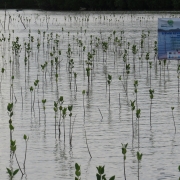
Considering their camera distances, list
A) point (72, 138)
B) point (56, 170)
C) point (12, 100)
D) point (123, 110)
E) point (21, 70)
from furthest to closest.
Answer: point (21, 70) → point (12, 100) → point (123, 110) → point (72, 138) → point (56, 170)

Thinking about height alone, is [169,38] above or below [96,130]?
above

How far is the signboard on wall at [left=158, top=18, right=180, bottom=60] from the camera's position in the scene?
36.6 feet

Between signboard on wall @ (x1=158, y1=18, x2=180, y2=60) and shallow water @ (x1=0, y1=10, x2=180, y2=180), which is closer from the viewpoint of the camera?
shallow water @ (x1=0, y1=10, x2=180, y2=180)

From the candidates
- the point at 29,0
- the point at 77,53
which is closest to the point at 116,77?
the point at 77,53

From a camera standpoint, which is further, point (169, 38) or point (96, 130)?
point (96, 130)

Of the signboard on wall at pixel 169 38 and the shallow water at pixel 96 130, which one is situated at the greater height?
the signboard on wall at pixel 169 38

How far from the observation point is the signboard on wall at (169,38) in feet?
36.6

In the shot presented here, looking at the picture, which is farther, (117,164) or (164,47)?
(164,47)

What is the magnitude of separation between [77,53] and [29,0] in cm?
9088

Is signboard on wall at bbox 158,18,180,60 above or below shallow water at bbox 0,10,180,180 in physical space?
above

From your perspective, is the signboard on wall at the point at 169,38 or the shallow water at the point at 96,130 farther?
the signboard on wall at the point at 169,38

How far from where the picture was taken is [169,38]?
11203 mm

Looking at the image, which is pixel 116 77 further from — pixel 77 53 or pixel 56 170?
pixel 56 170

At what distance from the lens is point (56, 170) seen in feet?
30.6
